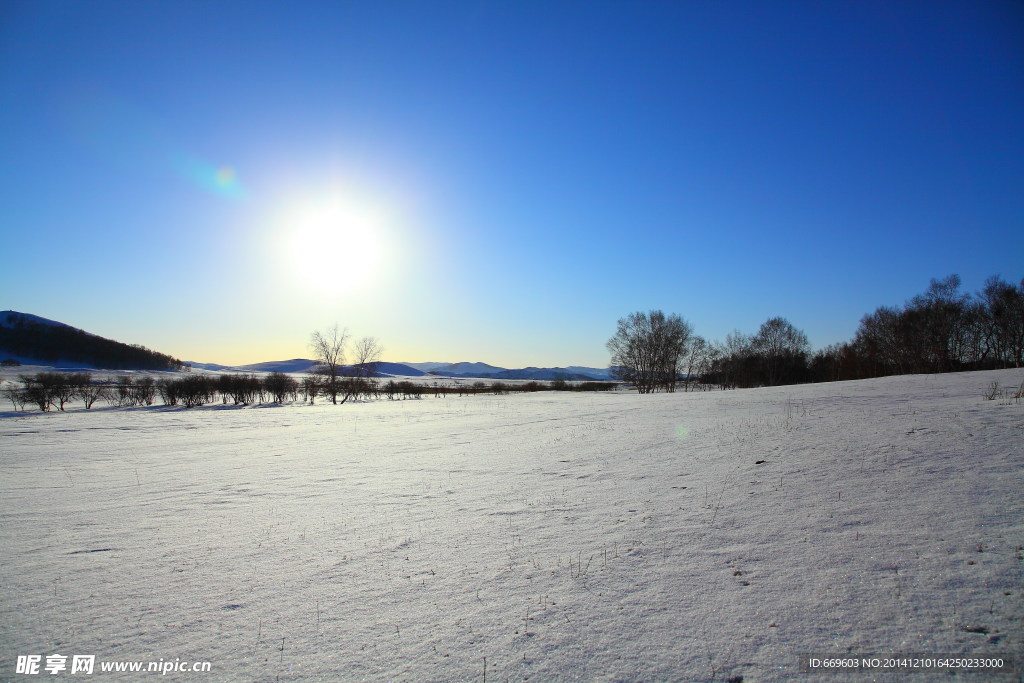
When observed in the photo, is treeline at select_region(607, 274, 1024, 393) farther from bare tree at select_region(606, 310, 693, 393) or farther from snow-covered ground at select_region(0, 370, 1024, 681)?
snow-covered ground at select_region(0, 370, 1024, 681)

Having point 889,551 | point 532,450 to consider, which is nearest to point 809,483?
point 889,551

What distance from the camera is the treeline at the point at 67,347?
12744 cm

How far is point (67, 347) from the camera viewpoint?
130m

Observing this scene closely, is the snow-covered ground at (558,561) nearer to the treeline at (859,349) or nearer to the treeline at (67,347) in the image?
the treeline at (859,349)

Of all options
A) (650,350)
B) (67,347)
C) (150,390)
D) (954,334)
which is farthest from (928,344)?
(67,347)

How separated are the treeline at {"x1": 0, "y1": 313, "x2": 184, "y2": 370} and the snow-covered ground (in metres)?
166

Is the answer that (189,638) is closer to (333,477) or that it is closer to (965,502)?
(333,477)

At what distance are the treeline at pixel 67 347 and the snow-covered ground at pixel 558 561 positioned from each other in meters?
166

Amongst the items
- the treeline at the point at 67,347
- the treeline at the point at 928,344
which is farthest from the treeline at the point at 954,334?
the treeline at the point at 67,347

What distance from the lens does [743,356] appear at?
243 ft

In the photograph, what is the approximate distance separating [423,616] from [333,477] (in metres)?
7.39

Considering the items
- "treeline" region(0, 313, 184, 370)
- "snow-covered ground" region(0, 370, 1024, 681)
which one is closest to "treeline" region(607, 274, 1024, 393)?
"snow-covered ground" region(0, 370, 1024, 681)

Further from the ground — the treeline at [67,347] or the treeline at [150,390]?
the treeline at [67,347]

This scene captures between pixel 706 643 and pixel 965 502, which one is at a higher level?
pixel 965 502
